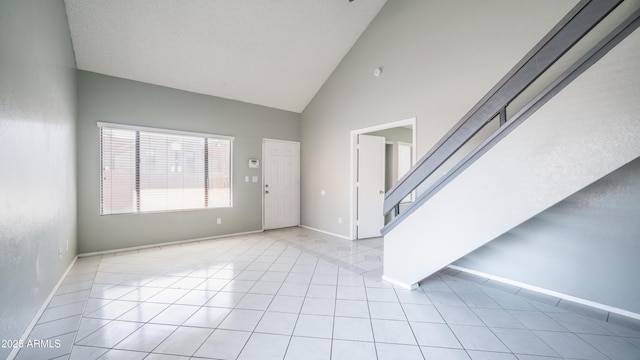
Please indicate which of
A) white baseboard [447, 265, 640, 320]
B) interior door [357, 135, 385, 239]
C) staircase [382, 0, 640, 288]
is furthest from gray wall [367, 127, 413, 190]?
staircase [382, 0, 640, 288]

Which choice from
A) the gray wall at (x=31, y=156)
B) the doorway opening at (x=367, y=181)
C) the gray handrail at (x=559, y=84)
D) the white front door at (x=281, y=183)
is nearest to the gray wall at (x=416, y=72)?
the doorway opening at (x=367, y=181)

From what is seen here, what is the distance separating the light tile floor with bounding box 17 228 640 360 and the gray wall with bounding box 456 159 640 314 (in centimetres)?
34

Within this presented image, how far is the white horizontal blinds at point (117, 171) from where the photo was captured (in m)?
3.89

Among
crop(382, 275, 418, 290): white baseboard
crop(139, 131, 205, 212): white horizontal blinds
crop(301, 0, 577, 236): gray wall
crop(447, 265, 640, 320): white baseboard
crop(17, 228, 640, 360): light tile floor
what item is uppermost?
crop(301, 0, 577, 236): gray wall

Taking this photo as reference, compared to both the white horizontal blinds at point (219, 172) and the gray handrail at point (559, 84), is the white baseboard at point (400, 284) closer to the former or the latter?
the gray handrail at point (559, 84)

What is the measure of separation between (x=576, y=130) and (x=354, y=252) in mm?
3149

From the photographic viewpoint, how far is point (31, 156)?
1.93 m

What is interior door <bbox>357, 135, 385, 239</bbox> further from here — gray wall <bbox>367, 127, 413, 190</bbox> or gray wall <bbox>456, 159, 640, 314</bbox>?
gray wall <bbox>456, 159, 640, 314</bbox>

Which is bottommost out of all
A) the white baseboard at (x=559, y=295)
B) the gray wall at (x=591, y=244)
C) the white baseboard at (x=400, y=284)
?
the white baseboard at (x=400, y=284)

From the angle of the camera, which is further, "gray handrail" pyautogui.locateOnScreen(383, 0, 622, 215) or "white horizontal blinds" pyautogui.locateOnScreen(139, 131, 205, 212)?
"white horizontal blinds" pyautogui.locateOnScreen(139, 131, 205, 212)

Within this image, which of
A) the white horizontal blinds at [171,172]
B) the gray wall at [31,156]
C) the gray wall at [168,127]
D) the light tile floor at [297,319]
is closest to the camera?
the gray wall at [31,156]

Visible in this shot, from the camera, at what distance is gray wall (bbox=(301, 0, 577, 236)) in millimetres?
2713

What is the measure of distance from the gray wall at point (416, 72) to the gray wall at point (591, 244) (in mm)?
1483

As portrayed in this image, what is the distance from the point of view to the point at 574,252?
2.34 m
